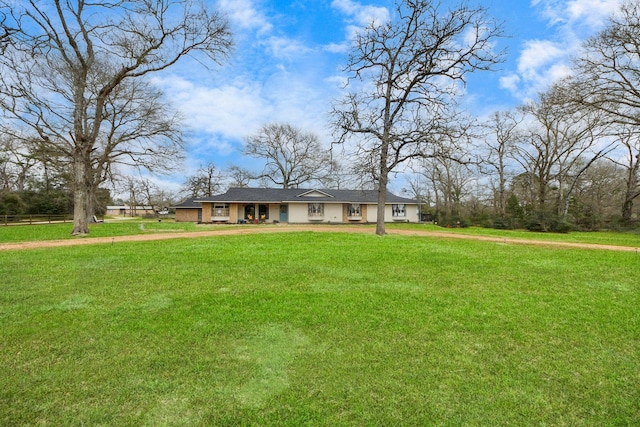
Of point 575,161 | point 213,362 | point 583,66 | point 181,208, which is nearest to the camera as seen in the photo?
point 213,362

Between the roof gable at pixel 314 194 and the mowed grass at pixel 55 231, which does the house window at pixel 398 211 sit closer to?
the roof gable at pixel 314 194

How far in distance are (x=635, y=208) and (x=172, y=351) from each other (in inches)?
1610

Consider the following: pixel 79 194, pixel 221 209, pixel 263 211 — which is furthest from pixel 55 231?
pixel 263 211

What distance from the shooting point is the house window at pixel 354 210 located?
104ft

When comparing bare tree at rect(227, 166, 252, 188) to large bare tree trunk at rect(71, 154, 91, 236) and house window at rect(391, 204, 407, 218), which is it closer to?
house window at rect(391, 204, 407, 218)

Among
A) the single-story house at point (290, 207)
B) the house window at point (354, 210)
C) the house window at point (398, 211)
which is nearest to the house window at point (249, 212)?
the single-story house at point (290, 207)

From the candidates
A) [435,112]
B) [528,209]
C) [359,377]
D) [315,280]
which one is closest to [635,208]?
[528,209]

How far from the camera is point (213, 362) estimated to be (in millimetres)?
2977

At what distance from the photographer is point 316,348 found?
10.8ft

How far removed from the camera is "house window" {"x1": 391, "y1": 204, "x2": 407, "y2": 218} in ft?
107

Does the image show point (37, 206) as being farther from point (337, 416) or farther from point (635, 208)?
point (635, 208)

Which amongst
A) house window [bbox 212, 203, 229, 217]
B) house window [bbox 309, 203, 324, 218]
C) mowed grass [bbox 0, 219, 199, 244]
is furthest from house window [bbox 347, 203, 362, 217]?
mowed grass [bbox 0, 219, 199, 244]

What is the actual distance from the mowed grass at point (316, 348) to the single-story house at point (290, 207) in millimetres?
23435

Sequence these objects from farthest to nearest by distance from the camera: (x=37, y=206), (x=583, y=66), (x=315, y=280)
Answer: (x=37, y=206) < (x=583, y=66) < (x=315, y=280)
